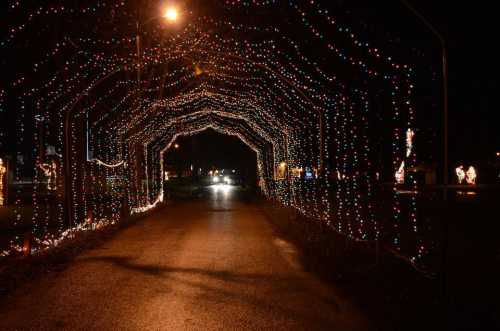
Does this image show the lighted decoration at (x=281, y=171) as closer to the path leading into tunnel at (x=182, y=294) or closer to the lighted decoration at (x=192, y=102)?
the lighted decoration at (x=192, y=102)

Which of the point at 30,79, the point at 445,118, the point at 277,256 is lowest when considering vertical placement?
the point at 277,256

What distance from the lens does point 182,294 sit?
25.9 feet

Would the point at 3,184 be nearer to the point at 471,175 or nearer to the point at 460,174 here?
the point at 471,175

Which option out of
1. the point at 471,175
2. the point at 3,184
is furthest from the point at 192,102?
the point at 471,175

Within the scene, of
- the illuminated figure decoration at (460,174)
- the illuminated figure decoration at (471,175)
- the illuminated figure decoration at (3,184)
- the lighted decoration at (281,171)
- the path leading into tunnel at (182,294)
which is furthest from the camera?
A: the illuminated figure decoration at (460,174)

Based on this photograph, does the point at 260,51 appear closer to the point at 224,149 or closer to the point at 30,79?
the point at 30,79

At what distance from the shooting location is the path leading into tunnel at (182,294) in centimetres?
646

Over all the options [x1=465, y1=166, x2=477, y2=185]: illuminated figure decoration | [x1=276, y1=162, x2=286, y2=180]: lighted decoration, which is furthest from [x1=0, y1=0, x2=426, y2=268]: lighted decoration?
[x1=465, y1=166, x2=477, y2=185]: illuminated figure decoration

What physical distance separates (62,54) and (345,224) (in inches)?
452

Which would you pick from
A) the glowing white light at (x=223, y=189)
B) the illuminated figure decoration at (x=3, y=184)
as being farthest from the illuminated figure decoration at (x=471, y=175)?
the illuminated figure decoration at (x=3, y=184)

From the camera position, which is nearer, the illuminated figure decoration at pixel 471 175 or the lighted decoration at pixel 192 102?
the lighted decoration at pixel 192 102

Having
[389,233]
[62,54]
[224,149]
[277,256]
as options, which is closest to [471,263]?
[277,256]

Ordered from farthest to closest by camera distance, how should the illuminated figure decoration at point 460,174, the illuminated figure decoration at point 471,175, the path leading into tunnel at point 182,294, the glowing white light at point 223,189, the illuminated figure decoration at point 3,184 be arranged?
1. the glowing white light at point 223,189
2. the illuminated figure decoration at point 460,174
3. the illuminated figure decoration at point 471,175
4. the illuminated figure decoration at point 3,184
5. the path leading into tunnel at point 182,294

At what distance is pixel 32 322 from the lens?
→ 21.3ft
